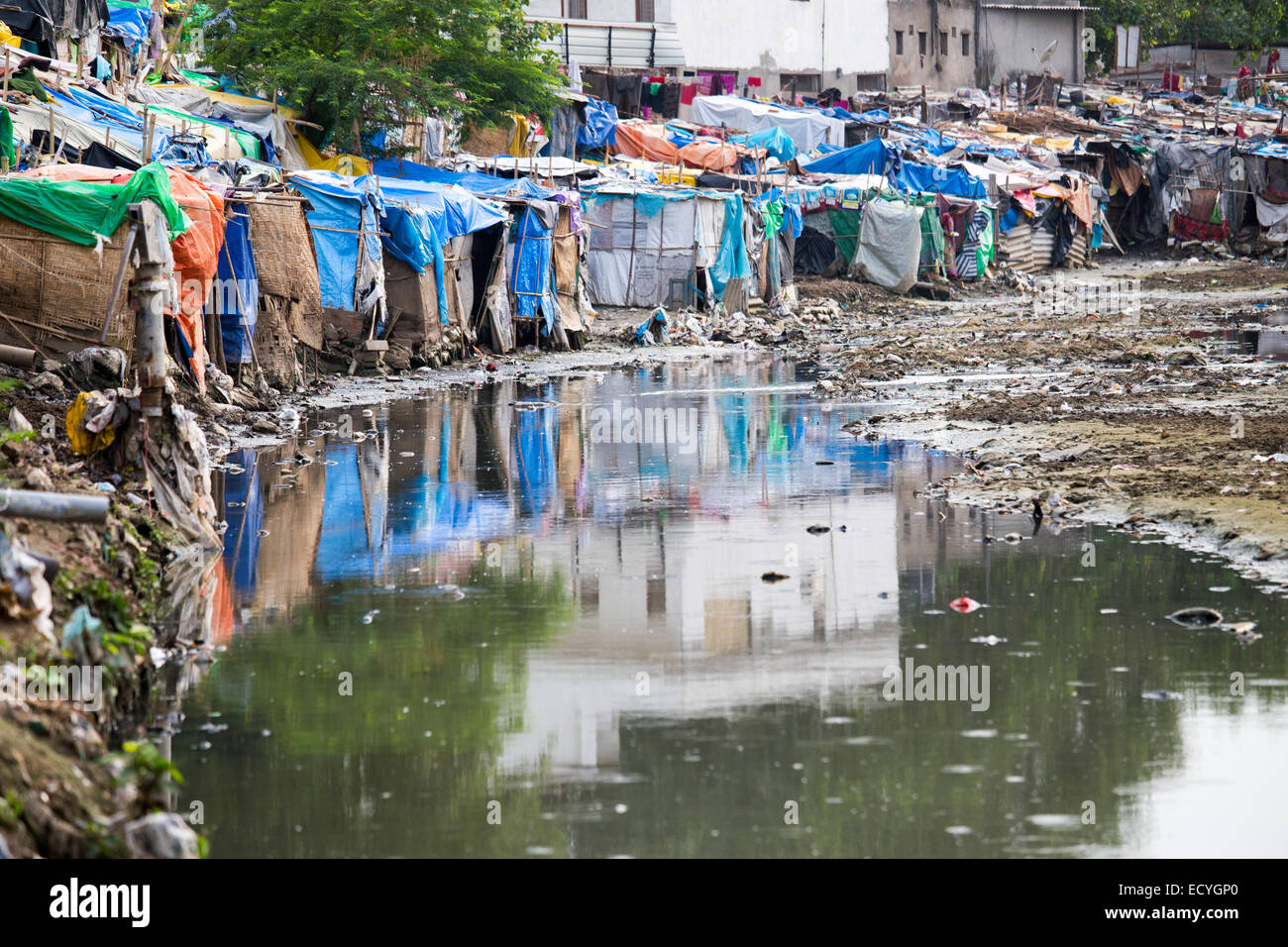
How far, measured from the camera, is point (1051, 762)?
215 inches

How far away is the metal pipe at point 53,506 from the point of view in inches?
221

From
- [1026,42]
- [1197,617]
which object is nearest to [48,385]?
[1197,617]

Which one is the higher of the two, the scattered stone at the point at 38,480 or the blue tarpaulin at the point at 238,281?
the blue tarpaulin at the point at 238,281

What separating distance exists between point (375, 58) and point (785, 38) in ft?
72.7

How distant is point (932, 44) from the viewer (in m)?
46.9

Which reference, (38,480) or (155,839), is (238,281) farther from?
(155,839)

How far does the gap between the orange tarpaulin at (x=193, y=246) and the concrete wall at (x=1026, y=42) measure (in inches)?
1560

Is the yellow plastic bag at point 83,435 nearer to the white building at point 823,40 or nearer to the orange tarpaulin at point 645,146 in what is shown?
the orange tarpaulin at point 645,146

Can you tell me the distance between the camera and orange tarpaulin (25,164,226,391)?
13.1m

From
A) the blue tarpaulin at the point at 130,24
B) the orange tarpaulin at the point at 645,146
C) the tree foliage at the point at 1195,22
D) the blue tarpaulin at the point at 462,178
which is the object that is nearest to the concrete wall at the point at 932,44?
the tree foliage at the point at 1195,22

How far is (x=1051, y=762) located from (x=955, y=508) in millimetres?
4622

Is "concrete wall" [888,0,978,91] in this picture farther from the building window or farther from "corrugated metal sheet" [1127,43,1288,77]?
"corrugated metal sheet" [1127,43,1288,77]
